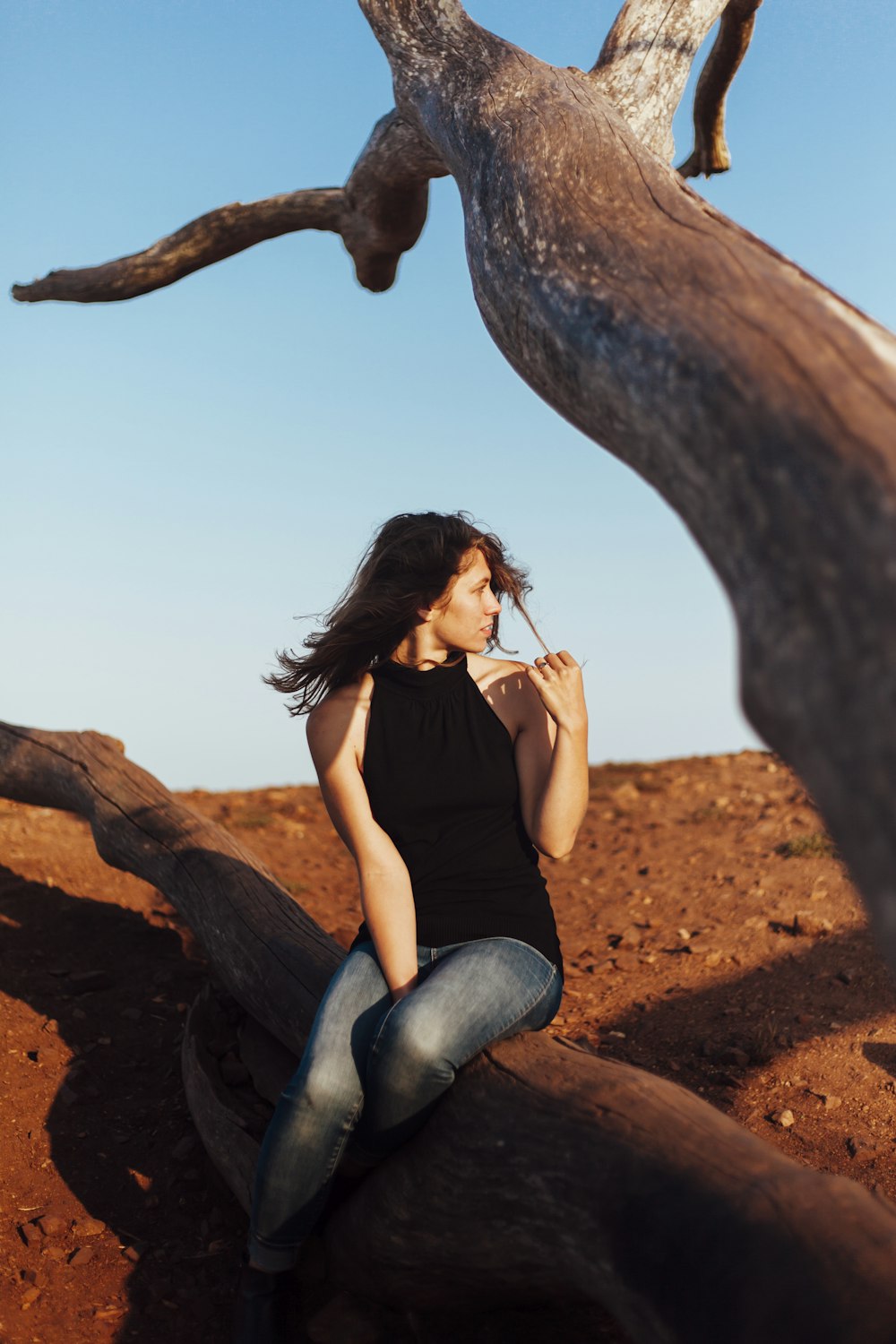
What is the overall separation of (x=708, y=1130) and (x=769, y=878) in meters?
4.62

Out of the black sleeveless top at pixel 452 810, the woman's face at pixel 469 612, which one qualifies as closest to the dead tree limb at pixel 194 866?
the black sleeveless top at pixel 452 810

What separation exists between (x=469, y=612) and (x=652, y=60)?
2978mm

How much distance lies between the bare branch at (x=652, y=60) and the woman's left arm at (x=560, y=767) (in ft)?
9.12

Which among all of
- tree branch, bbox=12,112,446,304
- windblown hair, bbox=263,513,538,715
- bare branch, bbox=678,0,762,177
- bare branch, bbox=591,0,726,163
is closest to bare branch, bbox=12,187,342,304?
tree branch, bbox=12,112,446,304

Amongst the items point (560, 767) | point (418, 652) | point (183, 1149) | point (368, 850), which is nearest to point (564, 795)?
point (560, 767)

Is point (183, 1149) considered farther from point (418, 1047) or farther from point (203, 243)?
point (203, 243)

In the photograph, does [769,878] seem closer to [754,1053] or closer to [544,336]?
[754,1053]

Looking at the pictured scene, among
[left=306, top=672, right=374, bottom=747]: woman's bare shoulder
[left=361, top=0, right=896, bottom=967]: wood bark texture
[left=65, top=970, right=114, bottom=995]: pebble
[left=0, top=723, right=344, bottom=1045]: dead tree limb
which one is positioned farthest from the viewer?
[left=65, top=970, right=114, bottom=995]: pebble

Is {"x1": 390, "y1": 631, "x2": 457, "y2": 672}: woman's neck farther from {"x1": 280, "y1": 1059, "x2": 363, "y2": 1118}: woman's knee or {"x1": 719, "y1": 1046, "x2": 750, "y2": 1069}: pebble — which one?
{"x1": 719, "y1": 1046, "x2": 750, "y2": 1069}: pebble

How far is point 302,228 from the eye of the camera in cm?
659

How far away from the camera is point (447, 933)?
3275 millimetres

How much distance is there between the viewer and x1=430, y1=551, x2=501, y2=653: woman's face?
11.9ft

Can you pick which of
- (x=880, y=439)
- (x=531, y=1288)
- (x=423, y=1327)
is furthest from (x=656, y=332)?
(x=423, y=1327)

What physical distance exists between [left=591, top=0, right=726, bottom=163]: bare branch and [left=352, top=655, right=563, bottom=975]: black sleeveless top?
2848 mm
